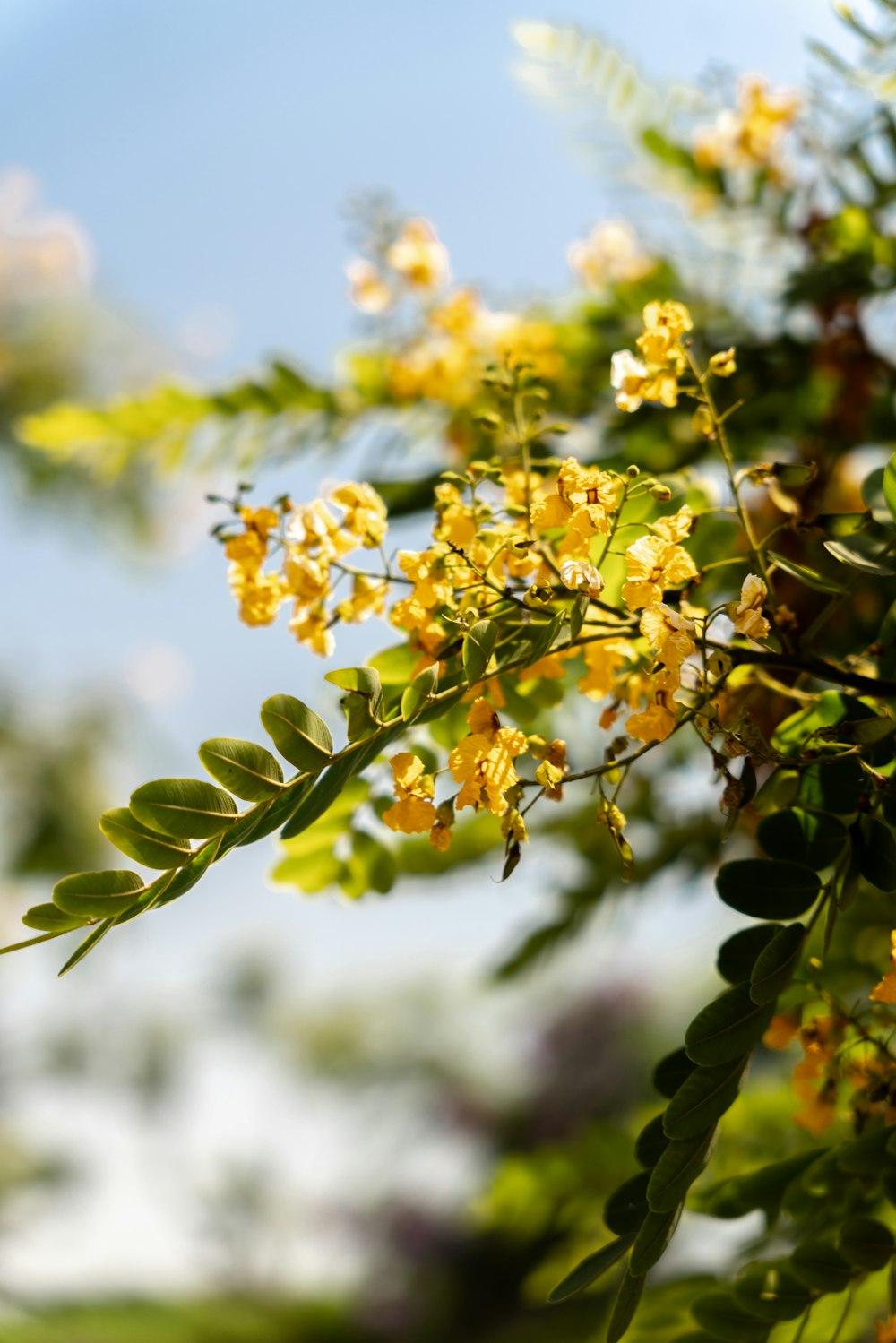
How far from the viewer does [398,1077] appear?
314cm

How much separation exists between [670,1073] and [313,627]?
0.36 feet

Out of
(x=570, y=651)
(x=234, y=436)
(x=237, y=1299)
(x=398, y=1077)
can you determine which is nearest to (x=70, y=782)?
(x=398, y=1077)

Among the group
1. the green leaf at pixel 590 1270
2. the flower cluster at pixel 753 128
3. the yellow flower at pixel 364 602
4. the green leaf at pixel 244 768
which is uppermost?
the flower cluster at pixel 753 128

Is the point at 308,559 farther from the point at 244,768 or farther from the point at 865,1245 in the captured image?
the point at 865,1245

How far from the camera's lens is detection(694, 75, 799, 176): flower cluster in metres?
0.52

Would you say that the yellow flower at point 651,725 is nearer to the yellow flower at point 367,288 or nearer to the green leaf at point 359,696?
the green leaf at point 359,696

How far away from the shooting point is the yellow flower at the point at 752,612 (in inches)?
6.9

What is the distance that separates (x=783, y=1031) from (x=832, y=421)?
32 centimetres

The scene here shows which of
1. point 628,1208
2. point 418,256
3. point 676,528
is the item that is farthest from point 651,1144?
point 418,256

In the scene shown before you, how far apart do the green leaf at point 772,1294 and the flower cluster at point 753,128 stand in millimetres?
468

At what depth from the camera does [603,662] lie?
0.69 ft

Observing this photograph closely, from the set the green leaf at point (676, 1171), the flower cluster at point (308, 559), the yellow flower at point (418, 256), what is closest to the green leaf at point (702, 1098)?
the green leaf at point (676, 1171)

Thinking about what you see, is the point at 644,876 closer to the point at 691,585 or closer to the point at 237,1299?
the point at 691,585

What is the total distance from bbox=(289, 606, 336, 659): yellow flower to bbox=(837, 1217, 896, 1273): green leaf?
0.15 metres
